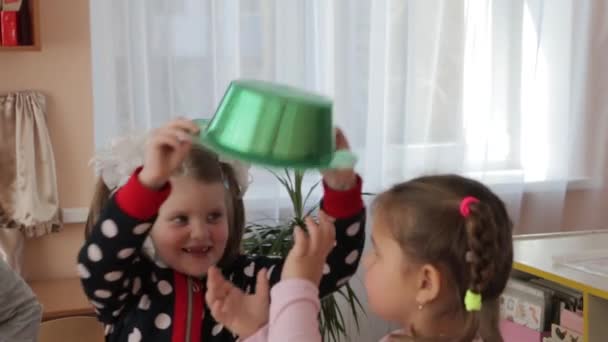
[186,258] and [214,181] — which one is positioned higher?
[214,181]

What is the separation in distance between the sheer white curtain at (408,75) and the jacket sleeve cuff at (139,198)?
62.0 inches

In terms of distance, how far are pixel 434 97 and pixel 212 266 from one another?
189 cm

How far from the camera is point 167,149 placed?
3.85 ft

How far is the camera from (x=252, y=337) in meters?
1.20

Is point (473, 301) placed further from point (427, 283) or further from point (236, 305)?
point (236, 305)

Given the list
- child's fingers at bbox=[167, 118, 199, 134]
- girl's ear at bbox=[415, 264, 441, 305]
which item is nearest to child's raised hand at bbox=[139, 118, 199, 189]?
child's fingers at bbox=[167, 118, 199, 134]

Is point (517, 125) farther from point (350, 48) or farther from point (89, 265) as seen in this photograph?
point (89, 265)

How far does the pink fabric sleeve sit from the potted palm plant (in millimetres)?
1337

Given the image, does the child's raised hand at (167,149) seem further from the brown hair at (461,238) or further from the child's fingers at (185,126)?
the brown hair at (461,238)

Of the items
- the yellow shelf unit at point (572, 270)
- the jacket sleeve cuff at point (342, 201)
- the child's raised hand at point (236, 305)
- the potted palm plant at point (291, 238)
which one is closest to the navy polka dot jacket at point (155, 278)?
the jacket sleeve cuff at point (342, 201)

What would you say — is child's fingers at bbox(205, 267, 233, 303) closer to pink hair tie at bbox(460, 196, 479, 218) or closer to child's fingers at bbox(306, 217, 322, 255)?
child's fingers at bbox(306, 217, 322, 255)

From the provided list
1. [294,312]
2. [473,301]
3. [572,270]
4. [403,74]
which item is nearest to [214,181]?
[294,312]

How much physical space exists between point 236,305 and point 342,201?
213mm


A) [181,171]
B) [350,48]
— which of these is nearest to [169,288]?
[181,171]
